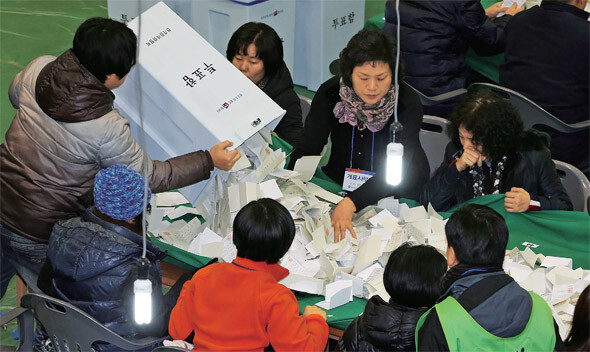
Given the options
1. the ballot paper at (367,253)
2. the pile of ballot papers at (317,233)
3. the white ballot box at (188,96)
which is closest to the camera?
the pile of ballot papers at (317,233)

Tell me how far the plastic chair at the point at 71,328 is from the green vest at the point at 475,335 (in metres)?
1.11

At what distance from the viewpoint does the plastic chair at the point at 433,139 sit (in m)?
4.66

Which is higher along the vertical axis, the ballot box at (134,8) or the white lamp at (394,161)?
the white lamp at (394,161)

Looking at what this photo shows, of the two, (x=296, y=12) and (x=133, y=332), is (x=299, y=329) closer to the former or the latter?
(x=133, y=332)

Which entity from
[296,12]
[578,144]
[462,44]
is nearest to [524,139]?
[578,144]

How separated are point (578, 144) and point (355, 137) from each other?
1842 mm

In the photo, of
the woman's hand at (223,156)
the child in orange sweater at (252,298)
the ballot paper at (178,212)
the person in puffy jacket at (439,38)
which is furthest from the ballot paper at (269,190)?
the person in puffy jacket at (439,38)

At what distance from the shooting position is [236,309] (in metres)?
2.71

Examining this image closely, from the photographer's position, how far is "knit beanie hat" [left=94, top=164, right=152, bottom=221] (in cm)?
291

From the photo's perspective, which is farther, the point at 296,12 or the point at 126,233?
the point at 296,12

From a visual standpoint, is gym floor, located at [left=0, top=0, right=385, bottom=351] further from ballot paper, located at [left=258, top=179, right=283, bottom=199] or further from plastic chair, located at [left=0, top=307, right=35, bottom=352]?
plastic chair, located at [left=0, top=307, right=35, bottom=352]

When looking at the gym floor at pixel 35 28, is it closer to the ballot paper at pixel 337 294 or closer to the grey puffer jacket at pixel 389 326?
the ballot paper at pixel 337 294

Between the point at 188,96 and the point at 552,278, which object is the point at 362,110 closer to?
the point at 188,96

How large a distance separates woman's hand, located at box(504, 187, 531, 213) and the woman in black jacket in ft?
3.92
